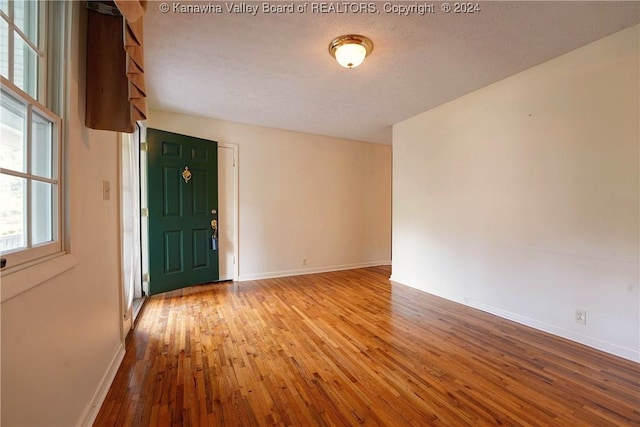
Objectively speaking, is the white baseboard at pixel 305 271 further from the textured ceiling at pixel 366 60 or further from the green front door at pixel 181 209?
the textured ceiling at pixel 366 60

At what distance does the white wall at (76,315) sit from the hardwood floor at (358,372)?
30 cm

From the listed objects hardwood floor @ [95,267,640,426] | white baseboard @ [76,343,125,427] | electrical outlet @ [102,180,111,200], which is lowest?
hardwood floor @ [95,267,640,426]

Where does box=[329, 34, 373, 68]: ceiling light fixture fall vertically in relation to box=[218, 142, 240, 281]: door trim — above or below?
above

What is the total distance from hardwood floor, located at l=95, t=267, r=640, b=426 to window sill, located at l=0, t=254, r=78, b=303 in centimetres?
90

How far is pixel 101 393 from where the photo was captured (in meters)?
1.58

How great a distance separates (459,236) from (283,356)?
92.9 inches

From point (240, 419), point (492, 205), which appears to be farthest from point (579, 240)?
point (240, 419)

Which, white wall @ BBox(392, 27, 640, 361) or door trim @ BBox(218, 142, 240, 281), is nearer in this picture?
white wall @ BBox(392, 27, 640, 361)

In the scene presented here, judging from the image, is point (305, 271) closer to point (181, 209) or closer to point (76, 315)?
point (181, 209)

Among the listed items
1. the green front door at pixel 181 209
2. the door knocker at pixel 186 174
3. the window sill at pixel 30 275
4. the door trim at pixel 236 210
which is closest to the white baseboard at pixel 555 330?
the door trim at pixel 236 210

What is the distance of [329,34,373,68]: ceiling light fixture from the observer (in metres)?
2.07

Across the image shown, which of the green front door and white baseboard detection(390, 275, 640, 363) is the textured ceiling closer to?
the green front door

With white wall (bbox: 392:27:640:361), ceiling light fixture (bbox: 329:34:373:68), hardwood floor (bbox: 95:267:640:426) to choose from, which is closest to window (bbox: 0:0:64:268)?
hardwood floor (bbox: 95:267:640:426)

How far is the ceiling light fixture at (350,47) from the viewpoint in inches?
81.4
